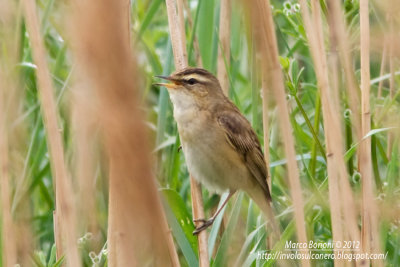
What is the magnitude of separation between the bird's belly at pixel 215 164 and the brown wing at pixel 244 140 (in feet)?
0.16

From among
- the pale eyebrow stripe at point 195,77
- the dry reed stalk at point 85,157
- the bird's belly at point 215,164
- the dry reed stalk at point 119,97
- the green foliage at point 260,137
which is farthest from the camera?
the bird's belly at point 215,164

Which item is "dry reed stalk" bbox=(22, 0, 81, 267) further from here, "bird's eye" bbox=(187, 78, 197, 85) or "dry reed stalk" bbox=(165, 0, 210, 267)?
"bird's eye" bbox=(187, 78, 197, 85)

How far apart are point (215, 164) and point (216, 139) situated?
16cm

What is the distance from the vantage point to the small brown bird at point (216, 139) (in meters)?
3.45

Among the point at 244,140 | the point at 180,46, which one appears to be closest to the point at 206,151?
the point at 244,140

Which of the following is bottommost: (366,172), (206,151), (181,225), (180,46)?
(181,225)

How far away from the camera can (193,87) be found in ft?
11.5

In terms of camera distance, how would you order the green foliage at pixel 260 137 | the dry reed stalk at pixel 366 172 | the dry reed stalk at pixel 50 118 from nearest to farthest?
1. the dry reed stalk at pixel 50 118
2. the dry reed stalk at pixel 366 172
3. the green foliage at pixel 260 137

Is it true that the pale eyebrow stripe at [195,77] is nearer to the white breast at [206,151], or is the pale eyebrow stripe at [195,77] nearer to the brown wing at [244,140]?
the white breast at [206,151]

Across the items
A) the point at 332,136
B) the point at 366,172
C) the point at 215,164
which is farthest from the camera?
the point at 215,164

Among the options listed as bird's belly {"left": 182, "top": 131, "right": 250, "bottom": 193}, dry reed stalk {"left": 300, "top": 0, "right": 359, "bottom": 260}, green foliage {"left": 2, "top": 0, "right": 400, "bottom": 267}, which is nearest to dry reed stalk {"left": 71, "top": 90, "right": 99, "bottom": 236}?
green foliage {"left": 2, "top": 0, "right": 400, "bottom": 267}

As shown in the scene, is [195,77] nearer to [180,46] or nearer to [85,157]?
[180,46]

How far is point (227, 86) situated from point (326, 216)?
102 centimetres

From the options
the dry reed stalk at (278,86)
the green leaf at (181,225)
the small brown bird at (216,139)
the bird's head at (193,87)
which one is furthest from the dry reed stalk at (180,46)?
the dry reed stalk at (278,86)
